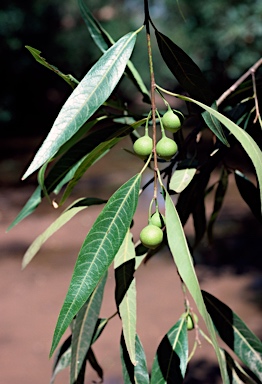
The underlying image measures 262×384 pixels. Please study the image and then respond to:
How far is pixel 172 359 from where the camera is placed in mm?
984

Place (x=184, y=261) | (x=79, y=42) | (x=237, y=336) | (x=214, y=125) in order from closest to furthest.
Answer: (x=184, y=261) < (x=214, y=125) < (x=237, y=336) < (x=79, y=42)

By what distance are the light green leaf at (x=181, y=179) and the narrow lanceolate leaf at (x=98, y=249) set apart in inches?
5.9

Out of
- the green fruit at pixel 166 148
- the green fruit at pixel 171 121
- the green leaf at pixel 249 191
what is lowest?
the green fruit at pixel 166 148

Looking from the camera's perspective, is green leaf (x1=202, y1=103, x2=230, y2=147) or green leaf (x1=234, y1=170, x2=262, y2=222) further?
green leaf (x1=234, y1=170, x2=262, y2=222)

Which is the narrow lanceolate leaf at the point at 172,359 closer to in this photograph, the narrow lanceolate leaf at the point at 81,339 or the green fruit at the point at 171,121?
the narrow lanceolate leaf at the point at 81,339

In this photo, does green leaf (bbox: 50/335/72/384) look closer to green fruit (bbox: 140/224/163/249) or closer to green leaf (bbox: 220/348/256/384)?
green leaf (bbox: 220/348/256/384)

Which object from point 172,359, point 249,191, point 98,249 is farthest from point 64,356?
point 98,249

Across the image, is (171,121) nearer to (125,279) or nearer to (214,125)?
(214,125)

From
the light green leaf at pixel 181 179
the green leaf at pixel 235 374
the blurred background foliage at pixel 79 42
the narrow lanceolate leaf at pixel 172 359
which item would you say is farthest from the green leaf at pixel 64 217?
the blurred background foliage at pixel 79 42

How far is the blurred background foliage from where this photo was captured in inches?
282

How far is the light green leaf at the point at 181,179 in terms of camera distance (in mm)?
960

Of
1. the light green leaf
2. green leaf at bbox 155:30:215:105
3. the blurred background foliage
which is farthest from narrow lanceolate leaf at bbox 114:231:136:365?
the blurred background foliage

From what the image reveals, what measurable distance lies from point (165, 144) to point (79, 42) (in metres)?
8.82

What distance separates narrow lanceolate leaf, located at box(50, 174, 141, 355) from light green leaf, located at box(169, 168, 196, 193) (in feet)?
0.49
